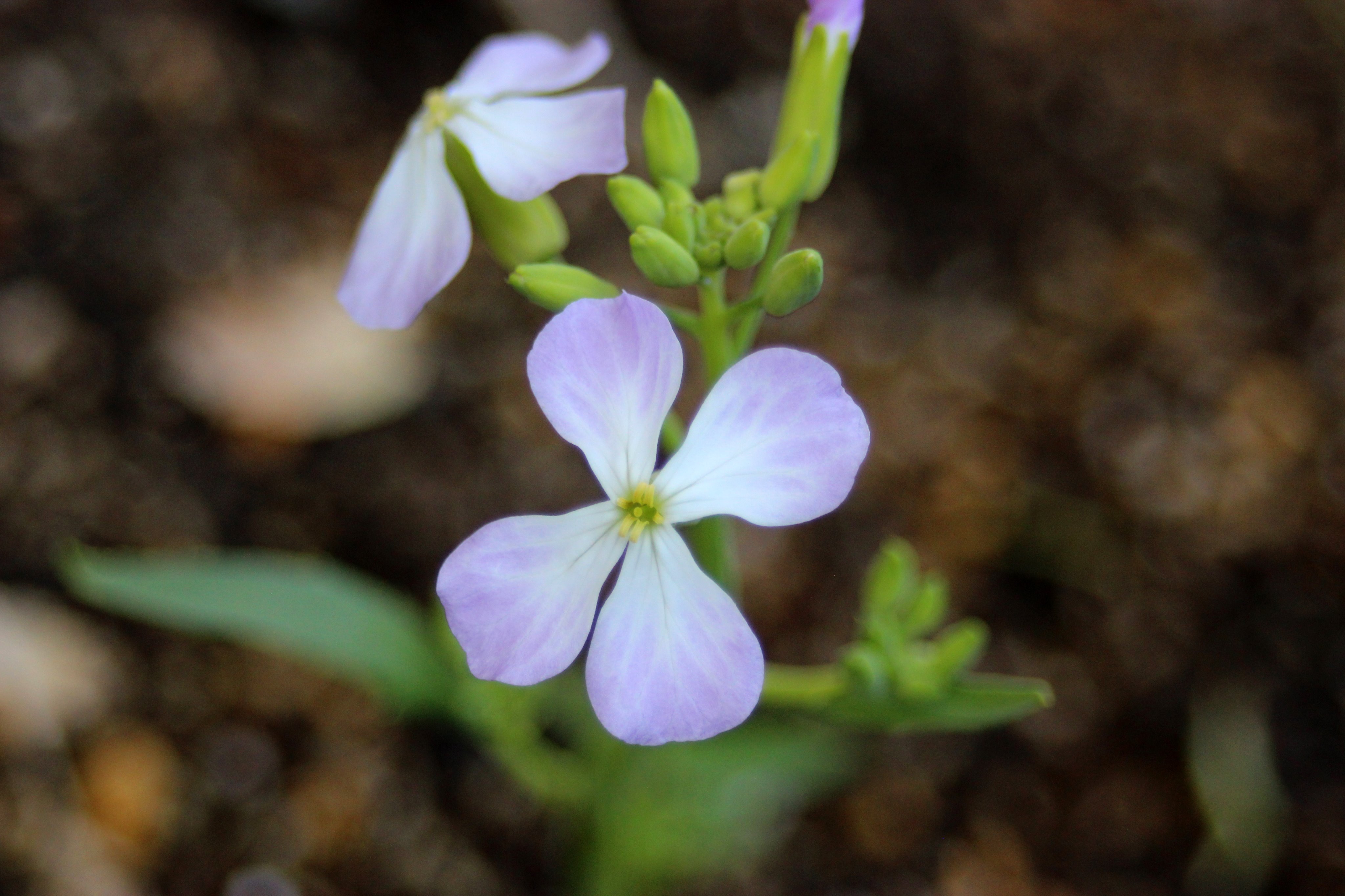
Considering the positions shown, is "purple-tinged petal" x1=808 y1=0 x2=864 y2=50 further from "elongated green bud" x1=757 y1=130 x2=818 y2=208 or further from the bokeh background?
the bokeh background

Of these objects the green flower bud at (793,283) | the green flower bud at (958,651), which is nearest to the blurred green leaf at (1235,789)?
the green flower bud at (958,651)

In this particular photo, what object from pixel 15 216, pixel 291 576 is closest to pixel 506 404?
pixel 291 576

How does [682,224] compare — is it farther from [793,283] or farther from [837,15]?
[837,15]

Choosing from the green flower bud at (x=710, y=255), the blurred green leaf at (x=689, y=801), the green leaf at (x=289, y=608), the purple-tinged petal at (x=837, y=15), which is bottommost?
the blurred green leaf at (x=689, y=801)

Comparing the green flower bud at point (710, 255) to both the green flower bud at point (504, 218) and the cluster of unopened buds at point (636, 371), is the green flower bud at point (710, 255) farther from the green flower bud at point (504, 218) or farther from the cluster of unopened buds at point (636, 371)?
the green flower bud at point (504, 218)

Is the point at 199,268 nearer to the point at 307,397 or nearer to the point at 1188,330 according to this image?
the point at 307,397

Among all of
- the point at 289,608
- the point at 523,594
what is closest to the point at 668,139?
the point at 523,594

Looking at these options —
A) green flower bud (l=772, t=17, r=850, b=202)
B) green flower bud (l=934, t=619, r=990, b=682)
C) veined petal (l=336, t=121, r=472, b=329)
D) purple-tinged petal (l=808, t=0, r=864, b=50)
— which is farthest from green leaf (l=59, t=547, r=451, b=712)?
purple-tinged petal (l=808, t=0, r=864, b=50)
